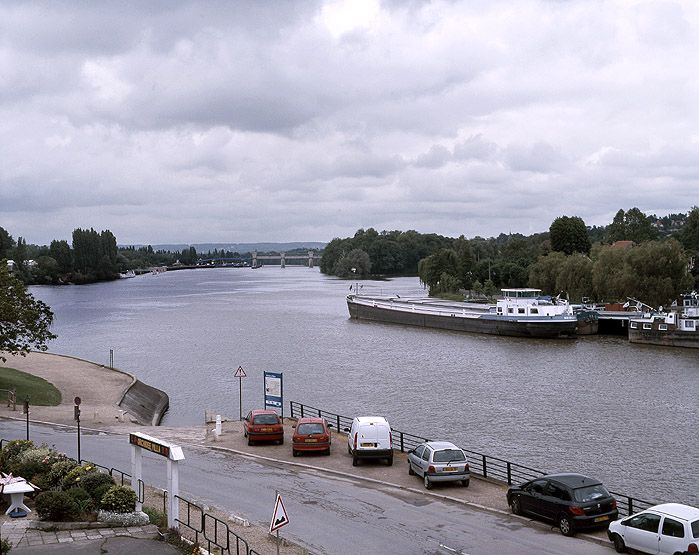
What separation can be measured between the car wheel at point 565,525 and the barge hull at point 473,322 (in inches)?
2621

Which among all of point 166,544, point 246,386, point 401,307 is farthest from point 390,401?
point 401,307

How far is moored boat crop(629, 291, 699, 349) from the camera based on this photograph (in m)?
73.0

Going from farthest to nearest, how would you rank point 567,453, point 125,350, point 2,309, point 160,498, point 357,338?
point 357,338, point 125,350, point 2,309, point 567,453, point 160,498

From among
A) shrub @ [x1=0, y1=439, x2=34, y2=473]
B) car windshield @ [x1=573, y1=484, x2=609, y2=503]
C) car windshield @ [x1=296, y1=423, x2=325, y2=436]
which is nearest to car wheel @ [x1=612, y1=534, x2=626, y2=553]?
car windshield @ [x1=573, y1=484, x2=609, y2=503]

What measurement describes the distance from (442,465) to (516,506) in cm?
303

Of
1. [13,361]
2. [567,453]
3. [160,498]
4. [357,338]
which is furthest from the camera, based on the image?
[357,338]

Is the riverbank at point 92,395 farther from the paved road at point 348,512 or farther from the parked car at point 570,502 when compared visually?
the parked car at point 570,502

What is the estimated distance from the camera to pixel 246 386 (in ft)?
177

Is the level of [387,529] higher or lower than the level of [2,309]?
lower

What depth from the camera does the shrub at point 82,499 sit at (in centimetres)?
1841

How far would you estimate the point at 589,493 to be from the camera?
18.6 meters

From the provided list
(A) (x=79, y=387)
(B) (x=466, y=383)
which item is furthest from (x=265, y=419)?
(B) (x=466, y=383)

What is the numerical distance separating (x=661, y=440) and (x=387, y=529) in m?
21.8

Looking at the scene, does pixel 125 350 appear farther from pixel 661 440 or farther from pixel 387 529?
pixel 387 529
